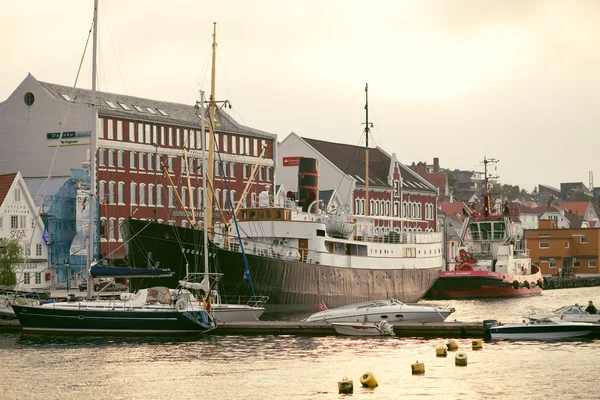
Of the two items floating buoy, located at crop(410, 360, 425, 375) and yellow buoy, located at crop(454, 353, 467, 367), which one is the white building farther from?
floating buoy, located at crop(410, 360, 425, 375)

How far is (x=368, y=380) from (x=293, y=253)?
1481 inches

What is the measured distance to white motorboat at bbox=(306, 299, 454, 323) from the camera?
6166 centimetres

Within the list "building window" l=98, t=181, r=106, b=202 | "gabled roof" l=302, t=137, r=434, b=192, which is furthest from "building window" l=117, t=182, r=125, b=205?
"gabled roof" l=302, t=137, r=434, b=192

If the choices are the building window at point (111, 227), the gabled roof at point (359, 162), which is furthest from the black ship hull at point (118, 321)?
the gabled roof at point (359, 162)

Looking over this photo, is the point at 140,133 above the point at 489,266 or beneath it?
above

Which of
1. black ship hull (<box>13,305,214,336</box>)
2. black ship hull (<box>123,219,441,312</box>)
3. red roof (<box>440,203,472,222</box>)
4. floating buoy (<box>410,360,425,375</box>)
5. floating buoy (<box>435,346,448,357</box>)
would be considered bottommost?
floating buoy (<box>410,360,425,375</box>)

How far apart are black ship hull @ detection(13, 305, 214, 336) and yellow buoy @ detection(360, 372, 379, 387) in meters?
17.3

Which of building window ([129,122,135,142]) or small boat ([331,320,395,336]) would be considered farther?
building window ([129,122,135,142])

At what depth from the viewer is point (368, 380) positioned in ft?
136

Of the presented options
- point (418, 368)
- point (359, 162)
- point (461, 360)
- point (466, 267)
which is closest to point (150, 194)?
point (466, 267)

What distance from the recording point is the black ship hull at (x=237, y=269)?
72.5 metres

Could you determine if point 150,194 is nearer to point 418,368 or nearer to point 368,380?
point 418,368

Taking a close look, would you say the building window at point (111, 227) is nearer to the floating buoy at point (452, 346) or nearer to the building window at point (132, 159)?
the building window at point (132, 159)

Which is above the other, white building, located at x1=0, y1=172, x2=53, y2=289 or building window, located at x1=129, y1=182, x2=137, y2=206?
building window, located at x1=129, y1=182, x2=137, y2=206
